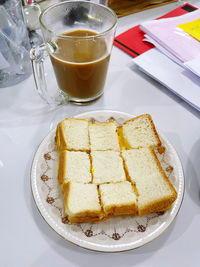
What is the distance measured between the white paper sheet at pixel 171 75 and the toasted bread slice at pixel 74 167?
1.52 feet

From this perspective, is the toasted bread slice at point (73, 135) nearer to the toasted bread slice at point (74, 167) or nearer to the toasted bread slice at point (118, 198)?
the toasted bread slice at point (74, 167)

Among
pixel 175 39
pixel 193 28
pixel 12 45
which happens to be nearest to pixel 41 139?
pixel 12 45

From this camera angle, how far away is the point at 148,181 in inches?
24.9

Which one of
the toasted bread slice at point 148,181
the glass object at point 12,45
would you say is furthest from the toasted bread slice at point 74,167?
the glass object at point 12,45

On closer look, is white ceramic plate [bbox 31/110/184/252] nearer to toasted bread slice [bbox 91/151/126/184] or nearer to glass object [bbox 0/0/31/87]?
toasted bread slice [bbox 91/151/126/184]

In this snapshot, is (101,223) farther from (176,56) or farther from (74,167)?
(176,56)

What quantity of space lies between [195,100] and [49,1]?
2.79 feet

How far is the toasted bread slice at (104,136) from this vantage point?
0.71 meters

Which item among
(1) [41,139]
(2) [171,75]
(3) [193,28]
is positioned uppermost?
(3) [193,28]

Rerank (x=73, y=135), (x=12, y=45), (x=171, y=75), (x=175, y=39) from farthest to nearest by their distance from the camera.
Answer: (x=175, y=39)
(x=171, y=75)
(x=12, y=45)
(x=73, y=135)

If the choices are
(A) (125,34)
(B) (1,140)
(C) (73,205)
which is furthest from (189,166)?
(A) (125,34)

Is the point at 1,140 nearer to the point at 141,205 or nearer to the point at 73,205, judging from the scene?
the point at 73,205

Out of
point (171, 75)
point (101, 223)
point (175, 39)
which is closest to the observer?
point (101, 223)

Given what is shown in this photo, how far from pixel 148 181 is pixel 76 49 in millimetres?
435
